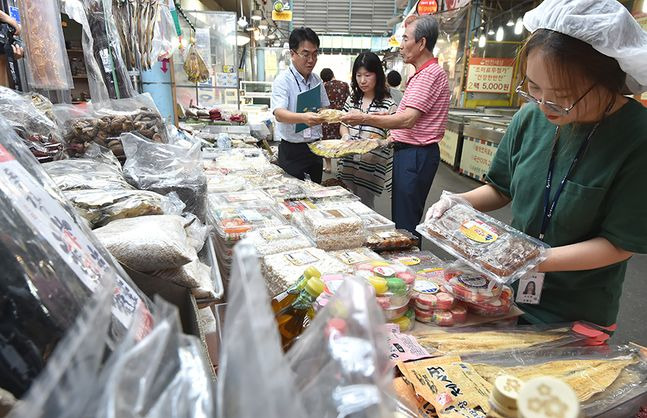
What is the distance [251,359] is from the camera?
0.28 meters

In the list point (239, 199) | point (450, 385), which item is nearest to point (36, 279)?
point (450, 385)

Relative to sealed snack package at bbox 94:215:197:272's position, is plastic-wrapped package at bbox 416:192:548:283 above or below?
below

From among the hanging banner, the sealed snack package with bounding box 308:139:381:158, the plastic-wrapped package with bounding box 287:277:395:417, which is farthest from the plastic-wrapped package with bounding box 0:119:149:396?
the hanging banner

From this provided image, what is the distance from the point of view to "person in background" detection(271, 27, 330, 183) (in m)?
A: 3.16

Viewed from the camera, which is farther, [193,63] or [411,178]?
[193,63]

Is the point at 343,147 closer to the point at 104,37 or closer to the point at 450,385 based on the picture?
the point at 104,37

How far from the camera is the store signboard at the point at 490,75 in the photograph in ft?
28.9

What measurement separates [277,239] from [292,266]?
29 centimetres

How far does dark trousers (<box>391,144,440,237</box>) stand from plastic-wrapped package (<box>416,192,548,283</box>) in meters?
1.56

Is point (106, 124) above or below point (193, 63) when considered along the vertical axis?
below

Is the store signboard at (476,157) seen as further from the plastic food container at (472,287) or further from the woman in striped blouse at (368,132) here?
the plastic food container at (472,287)

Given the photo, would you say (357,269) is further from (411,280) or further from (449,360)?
(449,360)

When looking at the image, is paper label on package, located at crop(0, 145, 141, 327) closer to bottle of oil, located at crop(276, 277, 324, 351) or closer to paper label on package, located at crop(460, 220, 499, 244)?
bottle of oil, located at crop(276, 277, 324, 351)

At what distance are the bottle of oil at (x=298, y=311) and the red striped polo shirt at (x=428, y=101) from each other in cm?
202
